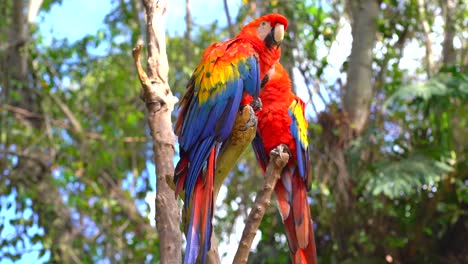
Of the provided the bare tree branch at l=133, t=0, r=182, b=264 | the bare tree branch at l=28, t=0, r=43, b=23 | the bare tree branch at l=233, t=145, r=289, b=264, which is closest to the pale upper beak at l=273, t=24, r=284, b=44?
the bare tree branch at l=133, t=0, r=182, b=264

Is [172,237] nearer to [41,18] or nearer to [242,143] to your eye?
[242,143]

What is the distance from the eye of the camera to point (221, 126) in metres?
1.25

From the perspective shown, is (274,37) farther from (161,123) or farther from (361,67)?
(361,67)

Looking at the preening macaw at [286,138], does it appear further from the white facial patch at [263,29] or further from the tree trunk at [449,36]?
the tree trunk at [449,36]

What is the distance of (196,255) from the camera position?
111 cm

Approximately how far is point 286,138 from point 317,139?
1.42 m

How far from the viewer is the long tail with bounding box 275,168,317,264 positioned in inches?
58.6

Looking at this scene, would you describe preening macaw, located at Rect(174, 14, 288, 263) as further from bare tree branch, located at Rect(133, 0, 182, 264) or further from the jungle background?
the jungle background

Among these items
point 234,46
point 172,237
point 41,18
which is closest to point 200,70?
point 234,46

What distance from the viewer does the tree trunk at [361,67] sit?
3.11m

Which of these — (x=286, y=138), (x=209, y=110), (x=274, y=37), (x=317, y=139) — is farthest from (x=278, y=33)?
(x=317, y=139)

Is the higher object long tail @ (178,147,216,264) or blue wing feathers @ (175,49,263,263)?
blue wing feathers @ (175,49,263,263)

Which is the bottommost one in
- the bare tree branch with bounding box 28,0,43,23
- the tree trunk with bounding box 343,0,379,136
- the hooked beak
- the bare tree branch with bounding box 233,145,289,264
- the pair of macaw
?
the bare tree branch with bounding box 233,145,289,264

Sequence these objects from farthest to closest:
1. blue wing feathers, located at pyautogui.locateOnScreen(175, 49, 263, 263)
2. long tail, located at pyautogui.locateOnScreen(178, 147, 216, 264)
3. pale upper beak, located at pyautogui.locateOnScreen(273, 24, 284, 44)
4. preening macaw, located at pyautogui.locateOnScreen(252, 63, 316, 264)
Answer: preening macaw, located at pyautogui.locateOnScreen(252, 63, 316, 264) < pale upper beak, located at pyautogui.locateOnScreen(273, 24, 284, 44) < blue wing feathers, located at pyautogui.locateOnScreen(175, 49, 263, 263) < long tail, located at pyautogui.locateOnScreen(178, 147, 216, 264)
